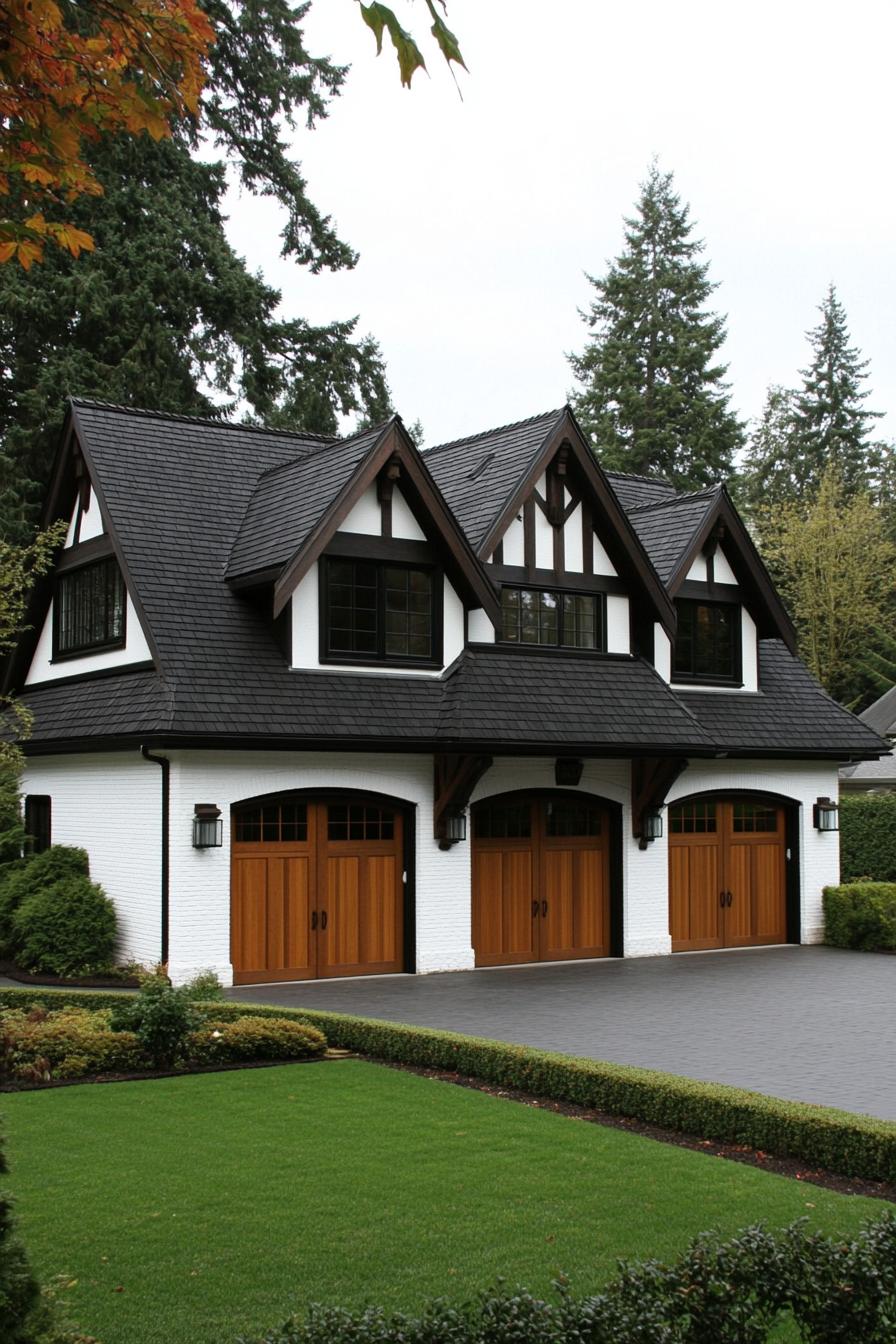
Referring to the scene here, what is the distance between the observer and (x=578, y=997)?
705 inches

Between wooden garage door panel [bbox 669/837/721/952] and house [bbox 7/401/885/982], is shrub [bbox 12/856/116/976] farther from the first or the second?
wooden garage door panel [bbox 669/837/721/952]

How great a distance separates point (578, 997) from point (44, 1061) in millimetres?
7580

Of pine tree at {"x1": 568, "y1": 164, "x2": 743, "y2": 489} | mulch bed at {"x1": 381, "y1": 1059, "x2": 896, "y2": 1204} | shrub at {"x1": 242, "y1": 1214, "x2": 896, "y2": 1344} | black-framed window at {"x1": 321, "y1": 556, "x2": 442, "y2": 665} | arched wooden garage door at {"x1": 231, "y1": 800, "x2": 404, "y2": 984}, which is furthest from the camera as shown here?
pine tree at {"x1": 568, "y1": 164, "x2": 743, "y2": 489}

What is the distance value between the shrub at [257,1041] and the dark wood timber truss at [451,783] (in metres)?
6.80

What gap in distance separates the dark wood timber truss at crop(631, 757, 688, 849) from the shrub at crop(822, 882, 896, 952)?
4.12 meters

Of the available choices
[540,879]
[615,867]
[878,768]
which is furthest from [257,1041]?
[878,768]

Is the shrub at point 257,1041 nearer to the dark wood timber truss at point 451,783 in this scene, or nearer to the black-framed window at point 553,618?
the dark wood timber truss at point 451,783

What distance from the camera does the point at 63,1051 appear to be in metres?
12.6

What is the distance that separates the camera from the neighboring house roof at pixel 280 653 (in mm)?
18922

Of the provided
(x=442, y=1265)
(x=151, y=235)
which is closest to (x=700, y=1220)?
(x=442, y=1265)

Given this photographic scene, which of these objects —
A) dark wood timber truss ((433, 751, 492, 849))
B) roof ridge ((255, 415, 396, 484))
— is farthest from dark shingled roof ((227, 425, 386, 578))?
dark wood timber truss ((433, 751, 492, 849))

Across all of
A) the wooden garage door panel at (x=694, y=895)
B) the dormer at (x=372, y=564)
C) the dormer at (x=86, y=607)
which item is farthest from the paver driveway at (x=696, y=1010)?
the dormer at (x=86, y=607)

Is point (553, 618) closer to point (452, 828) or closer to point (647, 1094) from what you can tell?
point (452, 828)

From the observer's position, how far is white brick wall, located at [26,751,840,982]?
60.5ft
